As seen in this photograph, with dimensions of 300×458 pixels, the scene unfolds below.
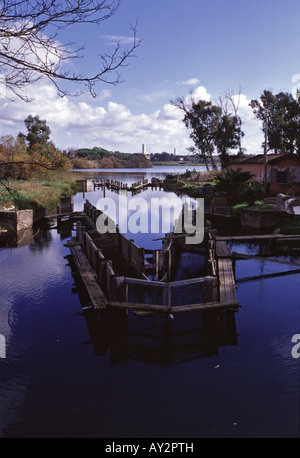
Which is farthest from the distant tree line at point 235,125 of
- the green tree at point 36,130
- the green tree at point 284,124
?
the green tree at point 36,130

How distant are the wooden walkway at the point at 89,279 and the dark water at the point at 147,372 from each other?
0.63m

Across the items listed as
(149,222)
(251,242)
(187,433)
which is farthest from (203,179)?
(187,433)

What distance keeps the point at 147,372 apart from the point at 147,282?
2.49 metres

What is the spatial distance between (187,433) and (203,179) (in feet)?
179

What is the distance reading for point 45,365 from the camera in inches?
356

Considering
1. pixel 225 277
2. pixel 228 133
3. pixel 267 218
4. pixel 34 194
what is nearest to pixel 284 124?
pixel 228 133

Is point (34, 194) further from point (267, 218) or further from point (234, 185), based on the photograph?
point (267, 218)

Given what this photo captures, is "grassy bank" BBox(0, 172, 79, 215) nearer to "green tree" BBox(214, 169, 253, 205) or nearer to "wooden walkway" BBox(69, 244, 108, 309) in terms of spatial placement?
"wooden walkway" BBox(69, 244, 108, 309)

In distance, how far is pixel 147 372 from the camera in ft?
28.5

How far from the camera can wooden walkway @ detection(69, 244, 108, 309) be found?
11.4 meters

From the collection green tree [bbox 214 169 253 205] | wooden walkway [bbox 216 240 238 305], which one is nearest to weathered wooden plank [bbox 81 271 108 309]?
wooden walkway [bbox 216 240 238 305]

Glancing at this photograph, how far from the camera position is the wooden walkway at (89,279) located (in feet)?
37.3
